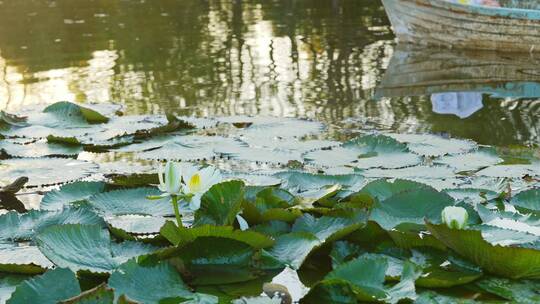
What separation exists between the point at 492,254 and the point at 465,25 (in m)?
5.21

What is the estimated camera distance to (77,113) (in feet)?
13.1

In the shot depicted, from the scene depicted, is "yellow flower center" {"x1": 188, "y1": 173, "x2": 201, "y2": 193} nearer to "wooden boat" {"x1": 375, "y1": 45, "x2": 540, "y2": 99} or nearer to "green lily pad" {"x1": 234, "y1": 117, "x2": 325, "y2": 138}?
"green lily pad" {"x1": 234, "y1": 117, "x2": 325, "y2": 138}

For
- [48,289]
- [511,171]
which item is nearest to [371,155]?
[511,171]

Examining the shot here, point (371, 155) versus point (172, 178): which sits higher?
point (172, 178)

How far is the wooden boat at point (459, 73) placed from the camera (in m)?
5.37

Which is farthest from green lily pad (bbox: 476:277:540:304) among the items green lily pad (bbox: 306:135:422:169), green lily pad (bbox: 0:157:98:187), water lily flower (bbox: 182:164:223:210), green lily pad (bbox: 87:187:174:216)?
green lily pad (bbox: 0:157:98:187)

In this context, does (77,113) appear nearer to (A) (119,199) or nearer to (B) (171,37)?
(A) (119,199)

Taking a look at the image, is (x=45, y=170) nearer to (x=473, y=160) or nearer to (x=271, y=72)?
(x=473, y=160)

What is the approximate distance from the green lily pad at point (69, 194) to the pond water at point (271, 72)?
6.07ft

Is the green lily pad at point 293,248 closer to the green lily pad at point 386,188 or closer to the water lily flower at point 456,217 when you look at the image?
the water lily flower at point 456,217

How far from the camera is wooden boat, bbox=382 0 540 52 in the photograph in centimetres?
660

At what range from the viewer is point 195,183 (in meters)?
1.99

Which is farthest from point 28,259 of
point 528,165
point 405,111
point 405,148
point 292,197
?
point 405,111

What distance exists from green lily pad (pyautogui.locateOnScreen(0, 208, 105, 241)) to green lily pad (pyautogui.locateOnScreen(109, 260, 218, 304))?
421 mm
